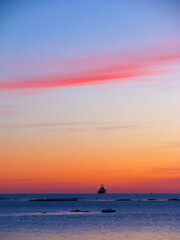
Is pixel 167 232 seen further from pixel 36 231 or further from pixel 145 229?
pixel 36 231

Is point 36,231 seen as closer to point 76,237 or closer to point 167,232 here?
point 76,237

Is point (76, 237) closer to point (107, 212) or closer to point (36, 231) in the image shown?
point (36, 231)

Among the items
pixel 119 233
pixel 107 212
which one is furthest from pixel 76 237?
pixel 107 212

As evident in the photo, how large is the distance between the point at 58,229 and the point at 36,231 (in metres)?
4.49

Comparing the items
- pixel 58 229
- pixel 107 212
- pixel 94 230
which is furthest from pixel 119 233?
pixel 107 212

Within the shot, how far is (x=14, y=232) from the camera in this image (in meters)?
65.7

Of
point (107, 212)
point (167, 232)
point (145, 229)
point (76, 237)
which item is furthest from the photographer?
point (107, 212)

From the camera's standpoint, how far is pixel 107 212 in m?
116

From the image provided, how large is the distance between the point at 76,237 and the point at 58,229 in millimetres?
10519

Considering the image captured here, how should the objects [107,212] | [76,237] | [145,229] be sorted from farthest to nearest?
[107,212] → [145,229] → [76,237]

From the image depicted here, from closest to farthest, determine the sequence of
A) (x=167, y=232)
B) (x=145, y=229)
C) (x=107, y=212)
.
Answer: (x=167, y=232) < (x=145, y=229) < (x=107, y=212)

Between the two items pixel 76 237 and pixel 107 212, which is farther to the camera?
pixel 107 212

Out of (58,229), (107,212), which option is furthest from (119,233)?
(107,212)

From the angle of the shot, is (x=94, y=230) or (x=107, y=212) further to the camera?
(x=107, y=212)
